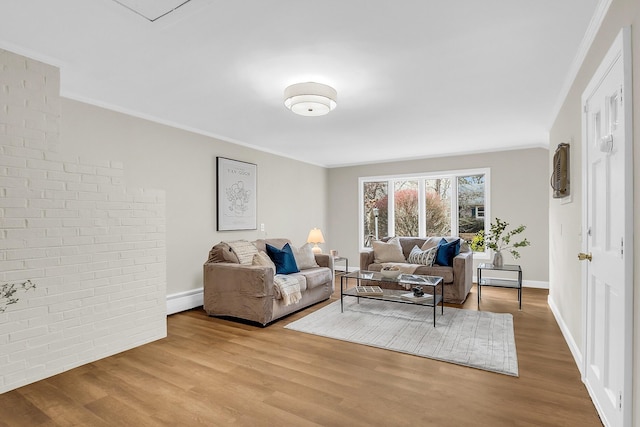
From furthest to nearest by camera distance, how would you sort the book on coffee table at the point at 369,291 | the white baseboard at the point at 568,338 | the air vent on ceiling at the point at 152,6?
1. the book on coffee table at the point at 369,291
2. the white baseboard at the point at 568,338
3. the air vent on ceiling at the point at 152,6

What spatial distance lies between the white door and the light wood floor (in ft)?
1.07

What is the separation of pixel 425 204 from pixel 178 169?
4659 mm

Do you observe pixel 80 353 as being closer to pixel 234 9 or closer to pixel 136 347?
pixel 136 347

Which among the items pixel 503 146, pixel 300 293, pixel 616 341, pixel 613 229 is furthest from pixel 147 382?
pixel 503 146

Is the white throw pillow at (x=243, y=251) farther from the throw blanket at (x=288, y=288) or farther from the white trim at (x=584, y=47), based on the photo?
the white trim at (x=584, y=47)

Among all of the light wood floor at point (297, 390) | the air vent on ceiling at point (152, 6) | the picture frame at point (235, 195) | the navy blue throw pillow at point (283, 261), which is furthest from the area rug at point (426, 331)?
the air vent on ceiling at point (152, 6)

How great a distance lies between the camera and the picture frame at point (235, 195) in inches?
190

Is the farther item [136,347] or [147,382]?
[136,347]

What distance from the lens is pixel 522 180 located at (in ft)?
18.7

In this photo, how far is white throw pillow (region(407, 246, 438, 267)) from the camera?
4868 millimetres

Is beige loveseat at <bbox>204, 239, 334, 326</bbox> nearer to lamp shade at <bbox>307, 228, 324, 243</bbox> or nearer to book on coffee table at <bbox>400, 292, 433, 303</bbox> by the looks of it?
book on coffee table at <bbox>400, 292, 433, 303</bbox>

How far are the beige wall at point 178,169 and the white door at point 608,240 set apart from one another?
4.17 meters

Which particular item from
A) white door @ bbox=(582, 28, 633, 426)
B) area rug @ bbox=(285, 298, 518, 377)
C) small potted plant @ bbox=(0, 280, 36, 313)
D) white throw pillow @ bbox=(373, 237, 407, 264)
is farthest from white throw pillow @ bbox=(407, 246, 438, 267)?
small potted plant @ bbox=(0, 280, 36, 313)

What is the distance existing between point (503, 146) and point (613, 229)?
4385 mm
